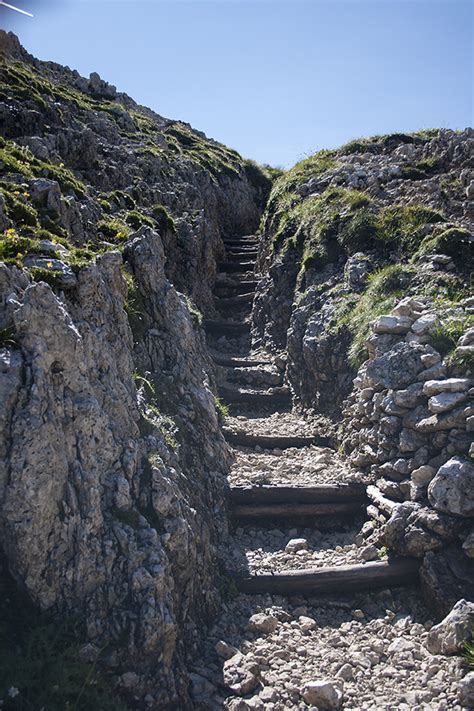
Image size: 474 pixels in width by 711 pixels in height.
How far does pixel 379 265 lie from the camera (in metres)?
17.1

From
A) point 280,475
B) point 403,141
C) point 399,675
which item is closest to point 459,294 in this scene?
point 280,475

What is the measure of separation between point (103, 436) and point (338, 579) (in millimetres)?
5256

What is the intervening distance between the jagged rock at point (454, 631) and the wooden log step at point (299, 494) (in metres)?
3.89

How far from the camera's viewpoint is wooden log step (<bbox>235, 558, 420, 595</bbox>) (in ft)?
34.4

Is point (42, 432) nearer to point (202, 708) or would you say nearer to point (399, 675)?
point (202, 708)

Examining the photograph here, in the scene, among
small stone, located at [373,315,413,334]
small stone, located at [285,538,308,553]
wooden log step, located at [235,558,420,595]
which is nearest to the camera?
wooden log step, located at [235,558,420,595]

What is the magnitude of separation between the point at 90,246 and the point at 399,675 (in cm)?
1009

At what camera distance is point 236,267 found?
29891 mm

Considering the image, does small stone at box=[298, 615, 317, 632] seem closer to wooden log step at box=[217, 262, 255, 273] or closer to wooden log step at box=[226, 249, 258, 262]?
wooden log step at box=[217, 262, 255, 273]

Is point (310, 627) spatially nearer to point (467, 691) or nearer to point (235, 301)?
point (467, 691)

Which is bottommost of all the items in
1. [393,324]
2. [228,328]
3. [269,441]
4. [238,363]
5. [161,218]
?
[269,441]

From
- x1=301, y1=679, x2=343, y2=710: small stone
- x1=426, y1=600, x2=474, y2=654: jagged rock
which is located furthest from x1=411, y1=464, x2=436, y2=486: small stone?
x1=301, y1=679, x2=343, y2=710: small stone

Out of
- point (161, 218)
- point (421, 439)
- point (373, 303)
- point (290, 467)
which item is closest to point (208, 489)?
point (290, 467)

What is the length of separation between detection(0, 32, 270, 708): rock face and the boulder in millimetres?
4210
